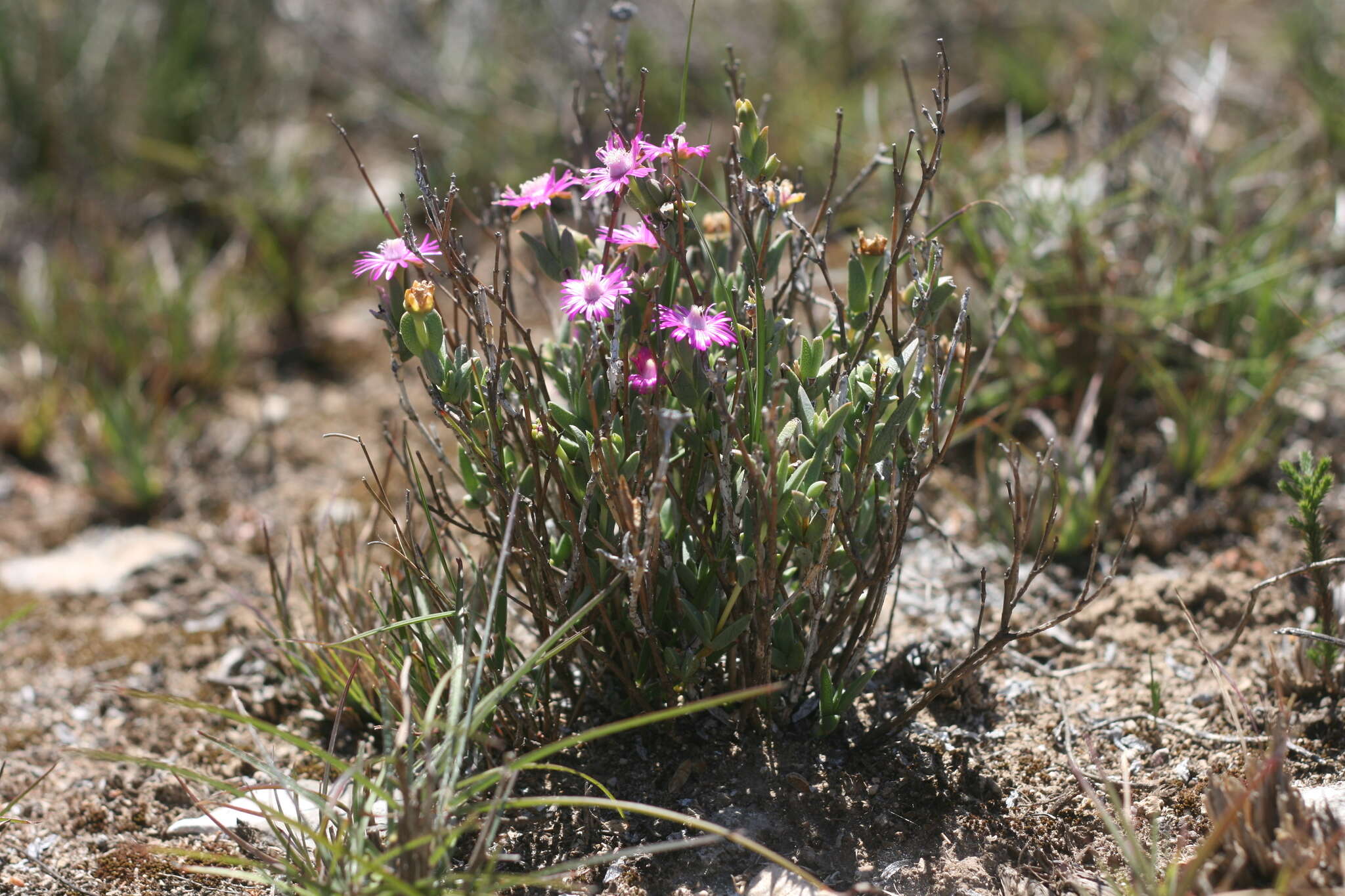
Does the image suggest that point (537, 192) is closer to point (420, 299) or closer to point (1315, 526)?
point (420, 299)

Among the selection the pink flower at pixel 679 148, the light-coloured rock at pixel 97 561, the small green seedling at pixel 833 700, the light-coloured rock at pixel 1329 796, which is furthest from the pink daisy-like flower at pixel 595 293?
the light-coloured rock at pixel 97 561

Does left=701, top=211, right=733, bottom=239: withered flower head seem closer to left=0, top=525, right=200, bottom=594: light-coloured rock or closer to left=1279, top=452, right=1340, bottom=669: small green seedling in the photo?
left=1279, top=452, right=1340, bottom=669: small green seedling

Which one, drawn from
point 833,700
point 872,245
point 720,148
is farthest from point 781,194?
point 720,148

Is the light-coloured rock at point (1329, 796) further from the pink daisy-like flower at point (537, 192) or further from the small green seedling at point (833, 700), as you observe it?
the pink daisy-like flower at point (537, 192)

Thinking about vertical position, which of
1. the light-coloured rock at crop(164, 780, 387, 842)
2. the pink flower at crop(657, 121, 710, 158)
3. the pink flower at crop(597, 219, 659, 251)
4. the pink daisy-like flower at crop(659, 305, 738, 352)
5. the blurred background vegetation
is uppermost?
the blurred background vegetation

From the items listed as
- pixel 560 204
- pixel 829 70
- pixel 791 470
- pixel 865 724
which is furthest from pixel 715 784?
pixel 829 70

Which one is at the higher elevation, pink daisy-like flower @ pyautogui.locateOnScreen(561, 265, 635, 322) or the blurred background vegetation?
the blurred background vegetation

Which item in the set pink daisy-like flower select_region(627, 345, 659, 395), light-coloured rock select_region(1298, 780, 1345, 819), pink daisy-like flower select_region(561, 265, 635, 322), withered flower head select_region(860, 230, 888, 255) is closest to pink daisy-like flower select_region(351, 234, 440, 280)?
pink daisy-like flower select_region(561, 265, 635, 322)
